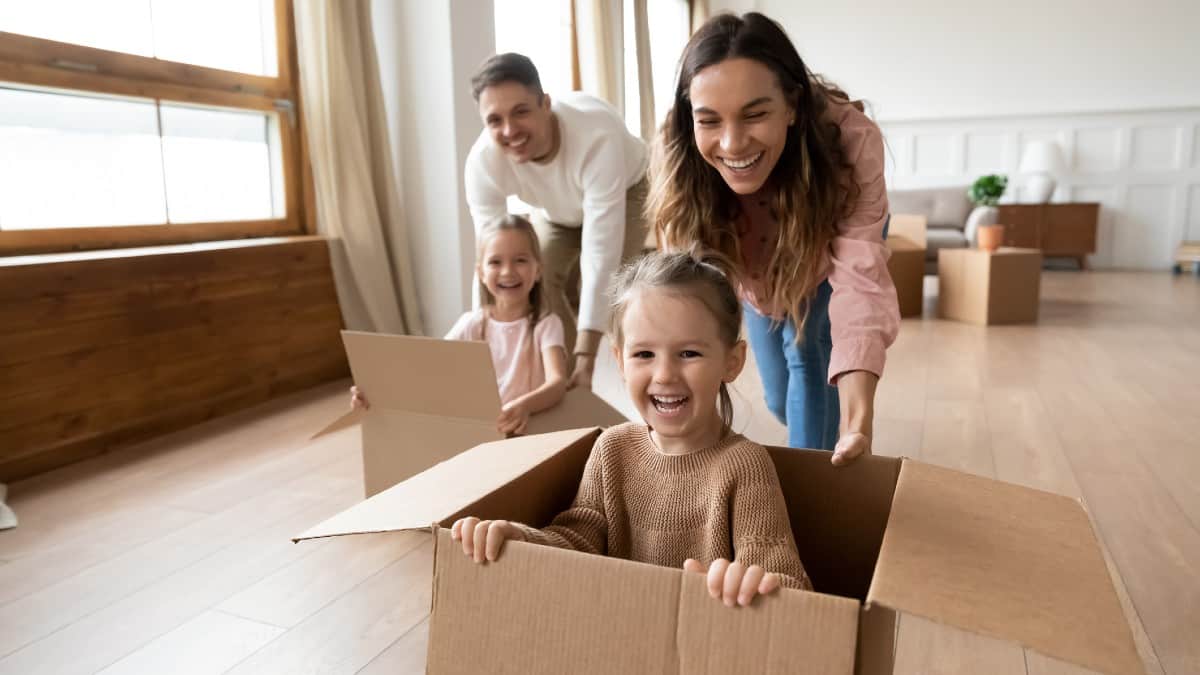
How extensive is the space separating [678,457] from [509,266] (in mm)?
1041

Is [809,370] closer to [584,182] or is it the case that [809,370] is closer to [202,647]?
[584,182]

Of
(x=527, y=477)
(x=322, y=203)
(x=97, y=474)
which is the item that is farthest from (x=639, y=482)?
(x=322, y=203)

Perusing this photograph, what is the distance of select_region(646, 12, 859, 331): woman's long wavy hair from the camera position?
1302 millimetres

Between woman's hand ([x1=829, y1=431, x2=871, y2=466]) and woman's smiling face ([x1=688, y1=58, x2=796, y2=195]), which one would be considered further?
woman's smiling face ([x1=688, y1=58, x2=796, y2=195])

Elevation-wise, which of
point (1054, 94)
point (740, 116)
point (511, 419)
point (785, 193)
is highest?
point (1054, 94)

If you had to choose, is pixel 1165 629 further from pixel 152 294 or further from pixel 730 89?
pixel 152 294

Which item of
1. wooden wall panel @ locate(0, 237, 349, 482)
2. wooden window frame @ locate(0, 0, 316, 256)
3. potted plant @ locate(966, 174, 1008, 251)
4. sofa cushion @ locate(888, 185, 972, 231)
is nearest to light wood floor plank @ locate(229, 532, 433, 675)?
wooden wall panel @ locate(0, 237, 349, 482)

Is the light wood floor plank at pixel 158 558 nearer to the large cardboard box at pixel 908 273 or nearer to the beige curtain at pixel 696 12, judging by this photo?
the large cardboard box at pixel 908 273

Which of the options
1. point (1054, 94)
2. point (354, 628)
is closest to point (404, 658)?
point (354, 628)

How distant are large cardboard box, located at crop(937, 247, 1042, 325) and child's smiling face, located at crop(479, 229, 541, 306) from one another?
3.42 meters

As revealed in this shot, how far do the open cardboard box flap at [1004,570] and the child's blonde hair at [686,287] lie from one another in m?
0.29

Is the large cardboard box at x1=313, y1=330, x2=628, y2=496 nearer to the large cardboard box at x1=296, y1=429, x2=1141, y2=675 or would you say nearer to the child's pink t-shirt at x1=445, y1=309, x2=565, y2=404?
the child's pink t-shirt at x1=445, y1=309, x2=565, y2=404

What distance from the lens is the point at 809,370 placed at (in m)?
1.68

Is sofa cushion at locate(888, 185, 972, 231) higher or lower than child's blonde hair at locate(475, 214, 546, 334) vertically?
higher
